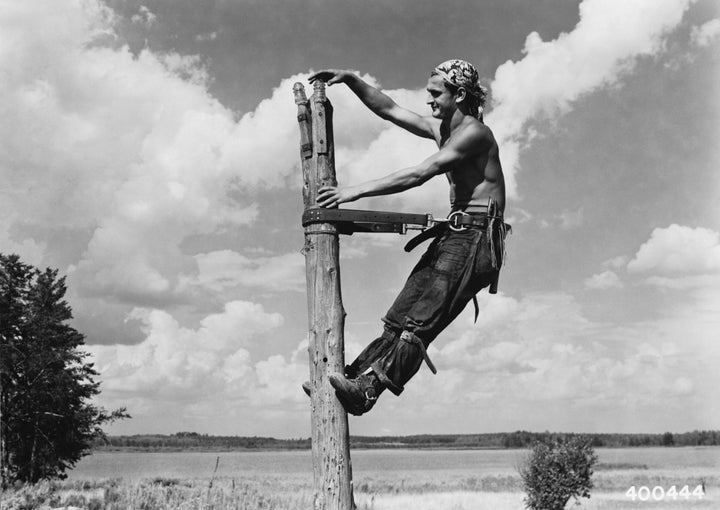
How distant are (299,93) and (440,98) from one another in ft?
3.87

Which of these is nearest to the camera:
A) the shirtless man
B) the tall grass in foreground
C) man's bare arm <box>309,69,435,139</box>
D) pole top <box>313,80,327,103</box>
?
the shirtless man

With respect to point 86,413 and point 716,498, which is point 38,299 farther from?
point 716,498

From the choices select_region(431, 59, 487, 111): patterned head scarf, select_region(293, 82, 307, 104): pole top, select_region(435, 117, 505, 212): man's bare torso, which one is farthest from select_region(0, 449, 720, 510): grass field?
select_region(431, 59, 487, 111): patterned head scarf

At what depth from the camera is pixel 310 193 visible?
6.17m

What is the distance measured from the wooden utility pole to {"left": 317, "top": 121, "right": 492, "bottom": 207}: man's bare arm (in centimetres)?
21

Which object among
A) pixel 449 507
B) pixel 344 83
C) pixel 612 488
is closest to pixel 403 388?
pixel 344 83

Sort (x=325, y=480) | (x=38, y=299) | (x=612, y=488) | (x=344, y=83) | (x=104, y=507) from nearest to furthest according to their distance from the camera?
(x=325, y=480) → (x=344, y=83) → (x=104, y=507) → (x=38, y=299) → (x=612, y=488)

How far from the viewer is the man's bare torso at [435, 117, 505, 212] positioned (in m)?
6.13

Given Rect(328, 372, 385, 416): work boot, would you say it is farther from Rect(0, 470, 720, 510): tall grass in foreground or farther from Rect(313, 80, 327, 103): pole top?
Rect(0, 470, 720, 510): tall grass in foreground

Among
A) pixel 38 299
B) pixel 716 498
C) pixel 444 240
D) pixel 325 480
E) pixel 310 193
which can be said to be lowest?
pixel 716 498

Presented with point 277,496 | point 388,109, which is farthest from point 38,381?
point 388,109

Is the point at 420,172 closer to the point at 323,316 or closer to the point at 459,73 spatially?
the point at 459,73

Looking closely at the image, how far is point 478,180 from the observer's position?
620cm

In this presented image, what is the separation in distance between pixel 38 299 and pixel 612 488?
33229 millimetres
